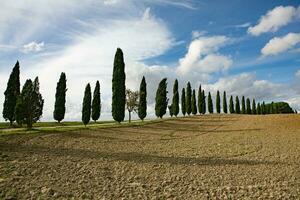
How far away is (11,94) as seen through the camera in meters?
52.1

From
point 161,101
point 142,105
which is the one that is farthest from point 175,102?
point 142,105

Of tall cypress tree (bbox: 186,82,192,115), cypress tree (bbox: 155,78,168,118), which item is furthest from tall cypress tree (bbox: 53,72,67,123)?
tall cypress tree (bbox: 186,82,192,115)

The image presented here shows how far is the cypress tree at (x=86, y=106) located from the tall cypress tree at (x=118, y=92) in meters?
4.37

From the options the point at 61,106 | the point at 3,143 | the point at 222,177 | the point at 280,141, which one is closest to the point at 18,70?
the point at 61,106

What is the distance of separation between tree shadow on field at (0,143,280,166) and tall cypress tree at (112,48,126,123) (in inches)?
1032

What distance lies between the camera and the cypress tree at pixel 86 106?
49406mm

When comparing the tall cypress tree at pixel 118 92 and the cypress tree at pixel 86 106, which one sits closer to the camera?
the tall cypress tree at pixel 118 92

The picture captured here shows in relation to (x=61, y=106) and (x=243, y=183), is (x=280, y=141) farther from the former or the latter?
(x=61, y=106)

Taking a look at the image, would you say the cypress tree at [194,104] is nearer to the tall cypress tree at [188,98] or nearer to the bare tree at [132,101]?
the tall cypress tree at [188,98]

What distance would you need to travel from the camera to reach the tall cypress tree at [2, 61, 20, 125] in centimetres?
5019

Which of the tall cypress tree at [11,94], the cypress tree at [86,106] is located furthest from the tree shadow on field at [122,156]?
the tall cypress tree at [11,94]

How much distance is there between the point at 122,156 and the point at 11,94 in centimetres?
3807

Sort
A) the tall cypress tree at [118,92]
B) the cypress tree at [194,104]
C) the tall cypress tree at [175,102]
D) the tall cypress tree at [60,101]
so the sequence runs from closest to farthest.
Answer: the tall cypress tree at [118,92] → the tall cypress tree at [60,101] → the tall cypress tree at [175,102] → the cypress tree at [194,104]

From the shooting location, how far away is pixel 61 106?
51.8m
